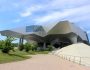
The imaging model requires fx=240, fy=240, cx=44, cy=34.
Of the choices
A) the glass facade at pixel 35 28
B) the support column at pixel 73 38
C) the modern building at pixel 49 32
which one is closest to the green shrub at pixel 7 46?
the modern building at pixel 49 32

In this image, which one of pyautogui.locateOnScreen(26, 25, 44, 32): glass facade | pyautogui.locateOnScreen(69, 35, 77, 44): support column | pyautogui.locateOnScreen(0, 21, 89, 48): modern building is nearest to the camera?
pyautogui.locateOnScreen(0, 21, 89, 48): modern building

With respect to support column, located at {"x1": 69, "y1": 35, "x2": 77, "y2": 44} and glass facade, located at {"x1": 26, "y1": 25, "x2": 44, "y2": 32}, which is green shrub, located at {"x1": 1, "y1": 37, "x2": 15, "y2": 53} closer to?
glass facade, located at {"x1": 26, "y1": 25, "x2": 44, "y2": 32}

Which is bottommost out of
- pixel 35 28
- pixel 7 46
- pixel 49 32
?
pixel 7 46

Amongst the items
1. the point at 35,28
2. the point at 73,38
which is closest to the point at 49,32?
the point at 35,28

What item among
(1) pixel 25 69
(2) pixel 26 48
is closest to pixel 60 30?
(2) pixel 26 48

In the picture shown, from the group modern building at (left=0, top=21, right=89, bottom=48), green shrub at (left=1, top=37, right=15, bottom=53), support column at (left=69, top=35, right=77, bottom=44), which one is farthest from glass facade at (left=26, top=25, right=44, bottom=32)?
green shrub at (left=1, top=37, right=15, bottom=53)

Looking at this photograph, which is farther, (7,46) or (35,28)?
(35,28)

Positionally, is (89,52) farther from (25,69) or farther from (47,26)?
(47,26)

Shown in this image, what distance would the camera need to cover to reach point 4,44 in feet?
123

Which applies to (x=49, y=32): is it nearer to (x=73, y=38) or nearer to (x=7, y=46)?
(x=73, y=38)

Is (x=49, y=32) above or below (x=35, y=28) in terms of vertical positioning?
below

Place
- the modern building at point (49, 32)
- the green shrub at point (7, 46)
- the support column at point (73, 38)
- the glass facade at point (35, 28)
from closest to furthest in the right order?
the green shrub at point (7, 46)
the modern building at point (49, 32)
the support column at point (73, 38)
the glass facade at point (35, 28)

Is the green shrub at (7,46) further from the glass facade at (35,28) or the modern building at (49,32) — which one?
the glass facade at (35,28)

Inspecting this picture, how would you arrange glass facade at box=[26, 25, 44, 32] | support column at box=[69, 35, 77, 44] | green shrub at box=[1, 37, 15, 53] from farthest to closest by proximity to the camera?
glass facade at box=[26, 25, 44, 32], support column at box=[69, 35, 77, 44], green shrub at box=[1, 37, 15, 53]
